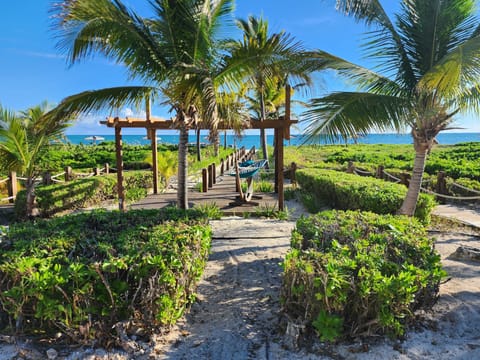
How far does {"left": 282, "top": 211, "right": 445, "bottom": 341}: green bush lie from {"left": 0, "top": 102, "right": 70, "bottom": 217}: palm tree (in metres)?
7.84

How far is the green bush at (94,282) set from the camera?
2447 millimetres

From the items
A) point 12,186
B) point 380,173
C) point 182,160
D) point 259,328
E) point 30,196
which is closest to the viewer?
point 259,328

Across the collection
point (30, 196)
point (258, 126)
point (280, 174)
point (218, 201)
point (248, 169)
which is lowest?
point (218, 201)

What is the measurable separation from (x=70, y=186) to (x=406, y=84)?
10144 mm

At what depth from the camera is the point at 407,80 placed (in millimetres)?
5477

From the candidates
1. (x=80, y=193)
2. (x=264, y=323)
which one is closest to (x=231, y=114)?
(x=264, y=323)

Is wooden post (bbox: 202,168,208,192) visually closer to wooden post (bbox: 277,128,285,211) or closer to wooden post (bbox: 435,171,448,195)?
wooden post (bbox: 277,128,285,211)

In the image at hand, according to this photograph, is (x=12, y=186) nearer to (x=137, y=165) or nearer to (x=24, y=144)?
(x=24, y=144)

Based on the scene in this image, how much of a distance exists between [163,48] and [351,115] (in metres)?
3.56

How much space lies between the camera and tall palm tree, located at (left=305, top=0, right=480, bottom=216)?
4.96 m

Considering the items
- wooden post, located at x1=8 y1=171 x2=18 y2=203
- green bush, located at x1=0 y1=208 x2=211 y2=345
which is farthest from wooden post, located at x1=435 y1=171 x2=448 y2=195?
wooden post, located at x1=8 y1=171 x2=18 y2=203

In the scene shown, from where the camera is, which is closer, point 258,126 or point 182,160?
point 182,160

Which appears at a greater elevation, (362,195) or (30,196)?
(362,195)

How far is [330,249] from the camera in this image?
3150mm
